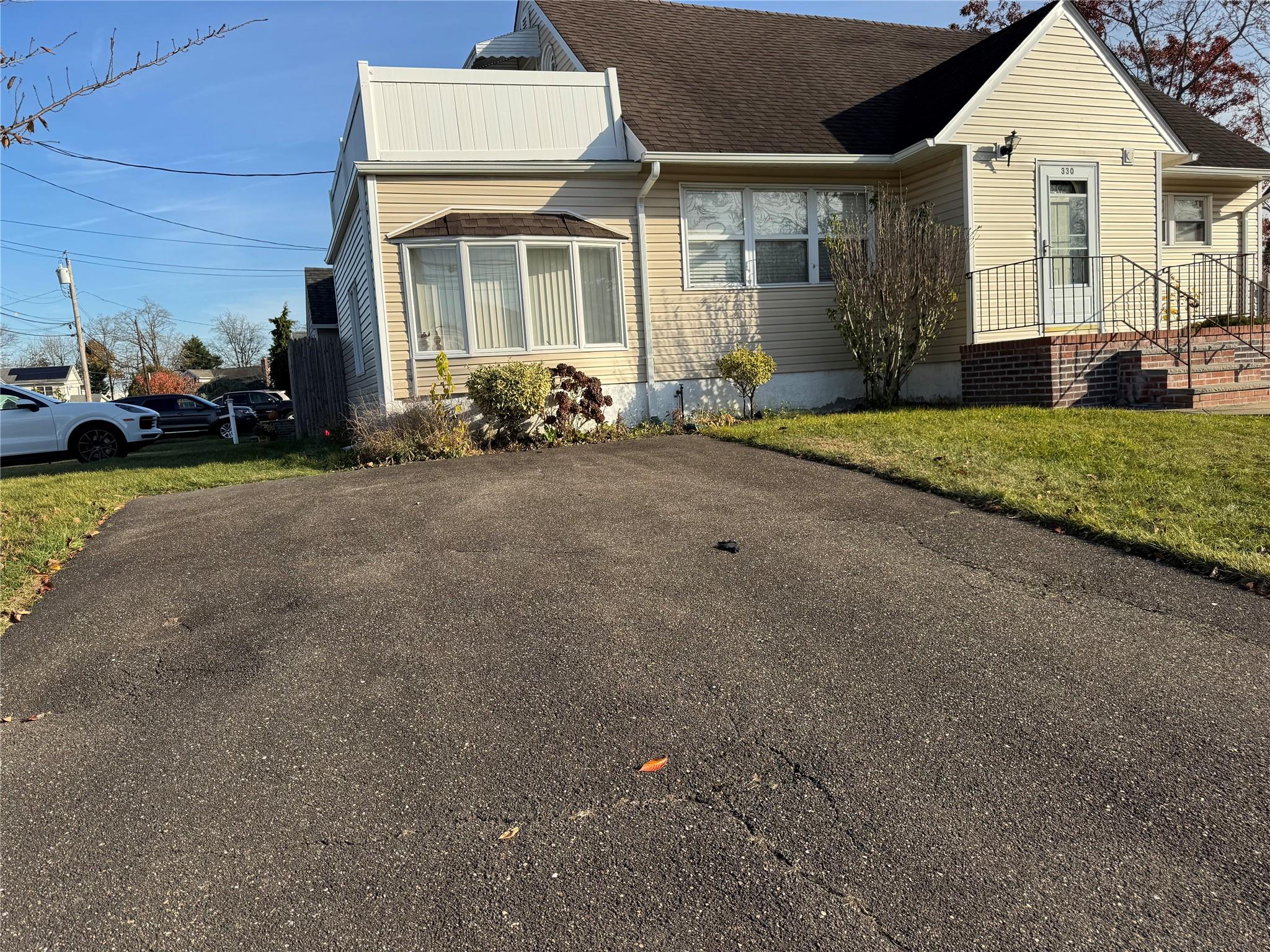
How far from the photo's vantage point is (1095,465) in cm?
718

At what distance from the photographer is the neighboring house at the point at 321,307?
24.6 m

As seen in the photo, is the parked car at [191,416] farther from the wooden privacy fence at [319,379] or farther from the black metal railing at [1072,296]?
the black metal railing at [1072,296]

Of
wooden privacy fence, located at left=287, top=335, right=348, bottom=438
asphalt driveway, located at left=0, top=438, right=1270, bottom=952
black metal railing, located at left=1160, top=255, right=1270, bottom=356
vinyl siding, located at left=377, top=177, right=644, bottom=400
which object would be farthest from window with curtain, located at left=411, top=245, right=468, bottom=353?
black metal railing, located at left=1160, top=255, right=1270, bottom=356

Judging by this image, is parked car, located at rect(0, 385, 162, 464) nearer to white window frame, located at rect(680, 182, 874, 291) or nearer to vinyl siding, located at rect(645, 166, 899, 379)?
vinyl siding, located at rect(645, 166, 899, 379)

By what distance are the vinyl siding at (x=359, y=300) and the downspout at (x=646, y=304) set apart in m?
3.81

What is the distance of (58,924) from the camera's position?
2342mm

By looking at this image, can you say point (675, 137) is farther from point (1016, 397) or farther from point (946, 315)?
point (1016, 397)

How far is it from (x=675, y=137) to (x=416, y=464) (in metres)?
6.10

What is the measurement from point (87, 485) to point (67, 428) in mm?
5502

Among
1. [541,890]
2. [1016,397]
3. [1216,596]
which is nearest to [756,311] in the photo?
[1016,397]

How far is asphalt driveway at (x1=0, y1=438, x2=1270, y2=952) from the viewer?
2.29 m

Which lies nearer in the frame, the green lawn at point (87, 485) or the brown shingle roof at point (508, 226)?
the green lawn at point (87, 485)

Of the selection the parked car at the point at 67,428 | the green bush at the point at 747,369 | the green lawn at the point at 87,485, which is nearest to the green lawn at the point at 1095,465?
the green bush at the point at 747,369

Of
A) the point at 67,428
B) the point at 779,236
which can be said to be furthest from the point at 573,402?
the point at 67,428
